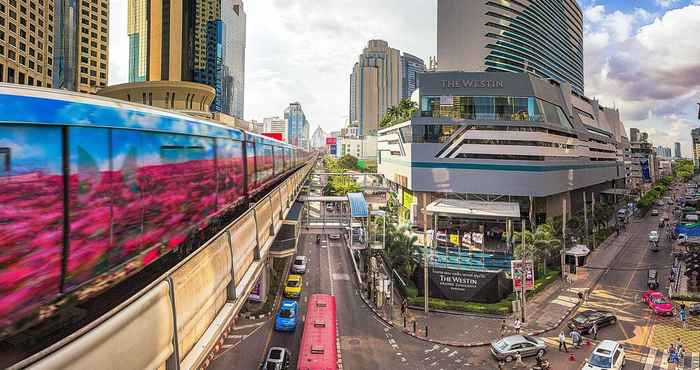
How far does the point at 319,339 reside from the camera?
569 inches

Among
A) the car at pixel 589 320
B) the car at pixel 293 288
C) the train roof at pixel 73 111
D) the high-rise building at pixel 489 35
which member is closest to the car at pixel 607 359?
the car at pixel 589 320

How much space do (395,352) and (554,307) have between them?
1197 cm

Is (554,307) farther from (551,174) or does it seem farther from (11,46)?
(11,46)

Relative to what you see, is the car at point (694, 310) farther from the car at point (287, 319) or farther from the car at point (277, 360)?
the car at point (277, 360)

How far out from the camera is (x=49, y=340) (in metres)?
4.42

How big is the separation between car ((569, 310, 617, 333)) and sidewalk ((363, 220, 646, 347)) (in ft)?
3.62

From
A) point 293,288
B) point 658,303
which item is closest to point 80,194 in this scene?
point 293,288

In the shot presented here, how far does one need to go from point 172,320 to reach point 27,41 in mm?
57183

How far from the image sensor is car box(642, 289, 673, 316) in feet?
71.9

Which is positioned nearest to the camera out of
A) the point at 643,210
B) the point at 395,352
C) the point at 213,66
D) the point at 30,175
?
the point at 30,175

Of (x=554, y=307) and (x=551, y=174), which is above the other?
(x=551, y=174)

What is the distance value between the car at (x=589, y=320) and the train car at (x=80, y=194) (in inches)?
795

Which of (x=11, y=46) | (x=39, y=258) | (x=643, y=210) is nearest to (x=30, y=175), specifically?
(x=39, y=258)

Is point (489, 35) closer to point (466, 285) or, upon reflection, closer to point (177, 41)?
point (466, 285)
